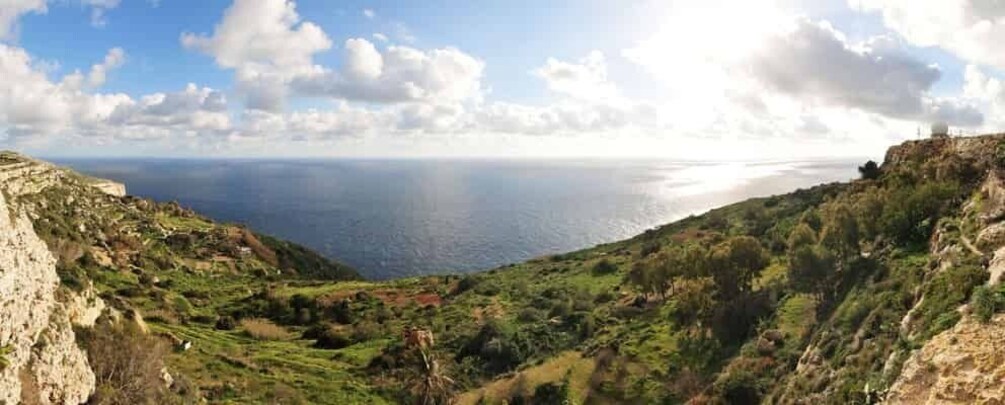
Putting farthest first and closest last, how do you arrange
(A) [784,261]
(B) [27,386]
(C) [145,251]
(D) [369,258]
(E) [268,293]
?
1. (D) [369,258]
2. (C) [145,251]
3. (E) [268,293]
4. (A) [784,261]
5. (B) [27,386]

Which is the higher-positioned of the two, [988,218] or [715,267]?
[988,218]

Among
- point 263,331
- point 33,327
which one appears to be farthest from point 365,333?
point 33,327

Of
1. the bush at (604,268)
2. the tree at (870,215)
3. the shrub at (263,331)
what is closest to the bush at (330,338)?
the shrub at (263,331)

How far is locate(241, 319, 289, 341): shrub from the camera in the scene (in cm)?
5966

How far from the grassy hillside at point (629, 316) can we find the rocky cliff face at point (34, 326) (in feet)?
17.1

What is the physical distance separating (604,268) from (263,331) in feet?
150

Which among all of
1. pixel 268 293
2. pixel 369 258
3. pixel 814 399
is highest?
pixel 814 399

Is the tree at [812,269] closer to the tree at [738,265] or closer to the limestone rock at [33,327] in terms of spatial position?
the tree at [738,265]

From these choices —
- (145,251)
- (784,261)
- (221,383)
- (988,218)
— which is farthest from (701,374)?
(145,251)

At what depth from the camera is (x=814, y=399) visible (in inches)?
978

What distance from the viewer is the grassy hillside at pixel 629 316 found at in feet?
91.6

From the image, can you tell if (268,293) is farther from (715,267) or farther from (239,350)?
(715,267)

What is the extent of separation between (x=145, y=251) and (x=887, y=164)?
100.0 metres

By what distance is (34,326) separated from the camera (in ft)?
83.0
